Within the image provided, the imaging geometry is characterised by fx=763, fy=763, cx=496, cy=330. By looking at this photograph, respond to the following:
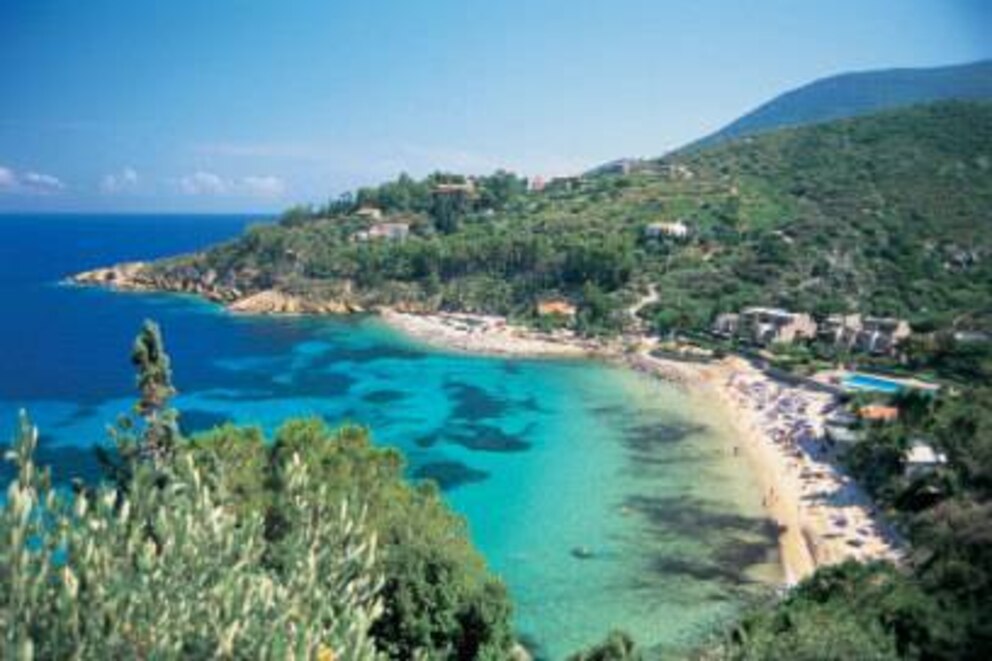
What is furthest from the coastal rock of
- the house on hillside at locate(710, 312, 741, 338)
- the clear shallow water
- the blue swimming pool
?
the blue swimming pool

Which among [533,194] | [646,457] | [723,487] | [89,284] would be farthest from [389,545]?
[533,194]

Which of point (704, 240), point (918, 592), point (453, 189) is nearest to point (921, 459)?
point (918, 592)

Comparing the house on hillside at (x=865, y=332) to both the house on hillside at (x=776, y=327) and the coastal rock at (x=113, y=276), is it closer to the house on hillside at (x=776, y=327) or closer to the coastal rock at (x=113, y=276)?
the house on hillside at (x=776, y=327)

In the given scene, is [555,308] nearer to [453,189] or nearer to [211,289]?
[453,189]

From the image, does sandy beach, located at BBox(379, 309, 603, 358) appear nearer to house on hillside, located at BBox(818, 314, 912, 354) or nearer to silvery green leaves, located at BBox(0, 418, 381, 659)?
house on hillside, located at BBox(818, 314, 912, 354)

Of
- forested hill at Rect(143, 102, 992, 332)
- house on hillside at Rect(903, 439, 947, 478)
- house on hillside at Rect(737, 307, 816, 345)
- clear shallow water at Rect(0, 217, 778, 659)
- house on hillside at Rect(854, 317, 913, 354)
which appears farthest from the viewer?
forested hill at Rect(143, 102, 992, 332)

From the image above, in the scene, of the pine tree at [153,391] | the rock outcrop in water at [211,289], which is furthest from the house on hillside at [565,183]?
the pine tree at [153,391]

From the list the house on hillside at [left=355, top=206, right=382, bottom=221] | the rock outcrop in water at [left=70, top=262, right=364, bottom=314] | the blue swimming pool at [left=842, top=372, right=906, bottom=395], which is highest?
the house on hillside at [left=355, top=206, right=382, bottom=221]
